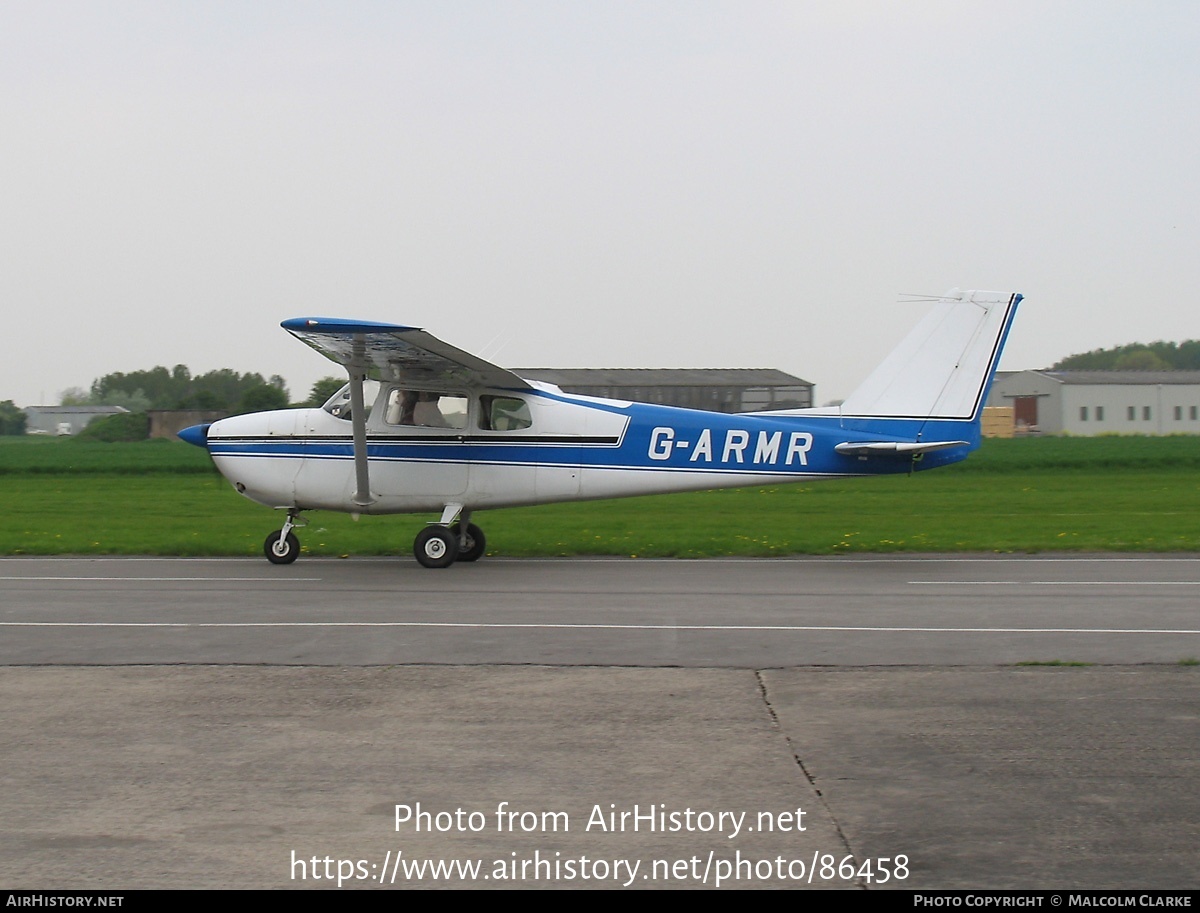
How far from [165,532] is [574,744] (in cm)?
1414

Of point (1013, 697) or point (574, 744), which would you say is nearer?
point (574, 744)

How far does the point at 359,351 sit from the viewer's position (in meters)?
13.8

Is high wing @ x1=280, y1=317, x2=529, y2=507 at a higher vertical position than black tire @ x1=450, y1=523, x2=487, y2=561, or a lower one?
higher

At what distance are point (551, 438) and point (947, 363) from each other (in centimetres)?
489

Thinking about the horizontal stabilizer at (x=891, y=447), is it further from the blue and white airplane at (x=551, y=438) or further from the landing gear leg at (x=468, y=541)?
the landing gear leg at (x=468, y=541)

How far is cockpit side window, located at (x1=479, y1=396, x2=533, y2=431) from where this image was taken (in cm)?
1487

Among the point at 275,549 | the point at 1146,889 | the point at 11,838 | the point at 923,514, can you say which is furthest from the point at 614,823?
the point at 923,514

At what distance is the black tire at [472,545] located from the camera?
15.2 metres

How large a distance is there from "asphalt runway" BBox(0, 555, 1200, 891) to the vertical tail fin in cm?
400

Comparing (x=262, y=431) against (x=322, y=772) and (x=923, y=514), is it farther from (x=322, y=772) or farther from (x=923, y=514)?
(x=923, y=514)

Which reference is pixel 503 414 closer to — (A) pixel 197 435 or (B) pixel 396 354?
(B) pixel 396 354

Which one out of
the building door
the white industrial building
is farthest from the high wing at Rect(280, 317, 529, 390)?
the building door

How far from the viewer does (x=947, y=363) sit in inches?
576

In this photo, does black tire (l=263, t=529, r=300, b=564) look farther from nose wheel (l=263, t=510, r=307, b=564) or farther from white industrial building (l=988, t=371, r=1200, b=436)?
white industrial building (l=988, t=371, r=1200, b=436)
